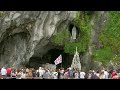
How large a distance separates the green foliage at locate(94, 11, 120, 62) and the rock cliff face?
7.15ft

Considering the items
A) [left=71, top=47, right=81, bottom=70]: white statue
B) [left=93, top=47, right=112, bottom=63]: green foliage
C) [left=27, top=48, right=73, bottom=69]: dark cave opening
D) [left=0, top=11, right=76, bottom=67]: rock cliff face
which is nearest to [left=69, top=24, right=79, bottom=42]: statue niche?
[left=0, top=11, right=76, bottom=67]: rock cliff face

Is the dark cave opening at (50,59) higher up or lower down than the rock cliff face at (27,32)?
lower down

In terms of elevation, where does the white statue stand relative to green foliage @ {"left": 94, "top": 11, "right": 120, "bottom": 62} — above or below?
below

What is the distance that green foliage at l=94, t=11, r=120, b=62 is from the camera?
26391 mm

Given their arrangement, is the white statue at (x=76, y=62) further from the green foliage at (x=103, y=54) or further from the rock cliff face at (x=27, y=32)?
the rock cliff face at (x=27, y=32)

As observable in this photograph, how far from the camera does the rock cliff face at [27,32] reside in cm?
2506

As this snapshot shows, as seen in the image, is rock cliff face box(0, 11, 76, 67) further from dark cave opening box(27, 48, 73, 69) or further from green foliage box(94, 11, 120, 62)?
green foliage box(94, 11, 120, 62)

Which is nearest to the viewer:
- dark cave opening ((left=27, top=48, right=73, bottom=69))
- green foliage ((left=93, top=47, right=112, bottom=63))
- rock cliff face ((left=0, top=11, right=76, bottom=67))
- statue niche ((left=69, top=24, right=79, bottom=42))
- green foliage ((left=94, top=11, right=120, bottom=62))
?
rock cliff face ((left=0, top=11, right=76, bottom=67))

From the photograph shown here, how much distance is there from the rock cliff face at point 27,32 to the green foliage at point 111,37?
2.18 m

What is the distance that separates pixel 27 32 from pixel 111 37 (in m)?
4.91

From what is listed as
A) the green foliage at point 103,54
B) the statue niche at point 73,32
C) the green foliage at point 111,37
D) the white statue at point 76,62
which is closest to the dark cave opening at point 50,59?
the statue niche at point 73,32

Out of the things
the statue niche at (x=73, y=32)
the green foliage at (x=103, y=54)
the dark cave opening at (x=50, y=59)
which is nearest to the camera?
the green foliage at (x=103, y=54)
